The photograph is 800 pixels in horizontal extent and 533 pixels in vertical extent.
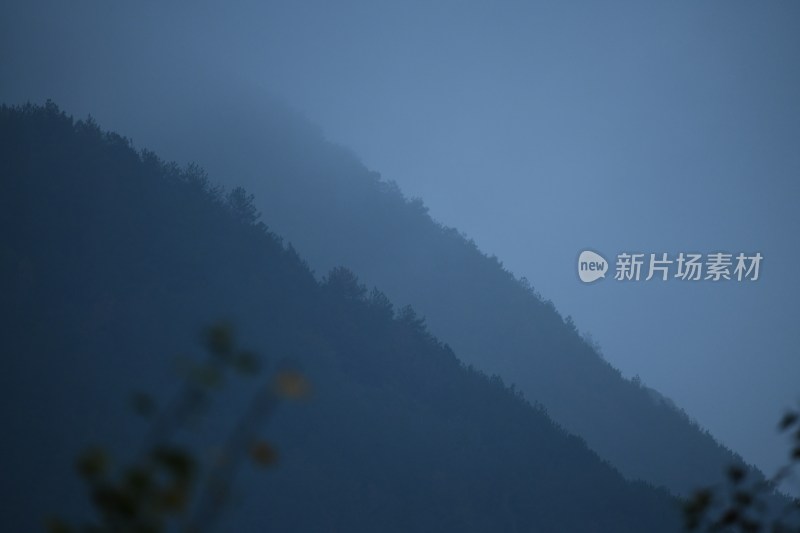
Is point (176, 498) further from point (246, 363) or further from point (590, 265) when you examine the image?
point (590, 265)

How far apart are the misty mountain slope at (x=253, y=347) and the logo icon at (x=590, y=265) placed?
9806 mm

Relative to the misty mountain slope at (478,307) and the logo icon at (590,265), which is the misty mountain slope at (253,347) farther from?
the misty mountain slope at (478,307)

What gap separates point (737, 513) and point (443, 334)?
52.4 m

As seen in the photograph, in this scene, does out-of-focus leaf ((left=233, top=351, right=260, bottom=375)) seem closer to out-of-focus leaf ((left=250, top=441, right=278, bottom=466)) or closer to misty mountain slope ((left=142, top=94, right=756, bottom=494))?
out-of-focus leaf ((left=250, top=441, right=278, bottom=466))

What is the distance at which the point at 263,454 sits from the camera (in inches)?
62.2

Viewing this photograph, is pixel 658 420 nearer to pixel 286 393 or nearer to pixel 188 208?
pixel 188 208

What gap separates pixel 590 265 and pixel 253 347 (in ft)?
71.7

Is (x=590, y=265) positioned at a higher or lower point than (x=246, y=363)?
higher

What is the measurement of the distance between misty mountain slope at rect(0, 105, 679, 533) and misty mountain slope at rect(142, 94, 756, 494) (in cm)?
1313

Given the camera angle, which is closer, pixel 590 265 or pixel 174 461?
pixel 174 461

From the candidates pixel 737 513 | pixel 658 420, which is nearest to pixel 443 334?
pixel 658 420

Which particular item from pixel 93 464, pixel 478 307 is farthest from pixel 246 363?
pixel 478 307

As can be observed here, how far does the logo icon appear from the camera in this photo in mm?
37062

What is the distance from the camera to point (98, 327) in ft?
93.1
